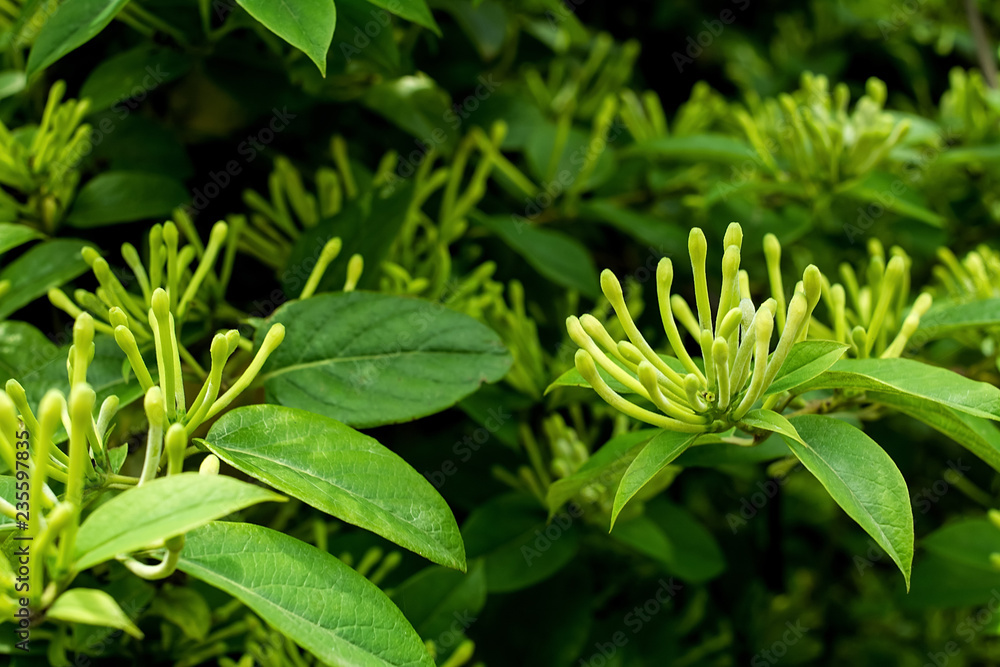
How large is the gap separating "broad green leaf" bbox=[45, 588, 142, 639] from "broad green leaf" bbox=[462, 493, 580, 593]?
1.67 feet

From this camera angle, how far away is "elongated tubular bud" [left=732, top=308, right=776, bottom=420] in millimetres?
500

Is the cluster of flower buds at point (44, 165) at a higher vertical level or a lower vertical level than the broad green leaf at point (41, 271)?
higher

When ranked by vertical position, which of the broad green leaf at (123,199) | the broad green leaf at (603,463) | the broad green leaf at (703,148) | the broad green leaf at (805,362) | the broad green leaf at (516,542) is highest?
the broad green leaf at (123,199)

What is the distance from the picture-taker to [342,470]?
532mm

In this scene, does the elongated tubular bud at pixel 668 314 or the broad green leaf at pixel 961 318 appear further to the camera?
the broad green leaf at pixel 961 318

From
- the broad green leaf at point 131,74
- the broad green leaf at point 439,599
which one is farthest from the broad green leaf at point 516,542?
the broad green leaf at point 131,74

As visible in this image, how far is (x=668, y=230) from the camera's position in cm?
112

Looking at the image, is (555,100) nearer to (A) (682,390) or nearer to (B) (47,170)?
(B) (47,170)

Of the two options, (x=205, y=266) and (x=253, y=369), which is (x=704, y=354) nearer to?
(x=253, y=369)

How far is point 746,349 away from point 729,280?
5cm

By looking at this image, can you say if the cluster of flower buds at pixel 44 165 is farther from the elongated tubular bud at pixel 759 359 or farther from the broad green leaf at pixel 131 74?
the elongated tubular bud at pixel 759 359

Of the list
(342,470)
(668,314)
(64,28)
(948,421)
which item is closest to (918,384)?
(948,421)

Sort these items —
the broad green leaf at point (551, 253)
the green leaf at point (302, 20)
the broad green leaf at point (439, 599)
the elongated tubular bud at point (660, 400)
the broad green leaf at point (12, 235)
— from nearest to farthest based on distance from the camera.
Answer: the elongated tubular bud at point (660, 400) < the green leaf at point (302, 20) < the broad green leaf at point (12, 235) < the broad green leaf at point (439, 599) < the broad green leaf at point (551, 253)

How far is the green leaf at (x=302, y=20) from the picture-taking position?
1.96 ft
